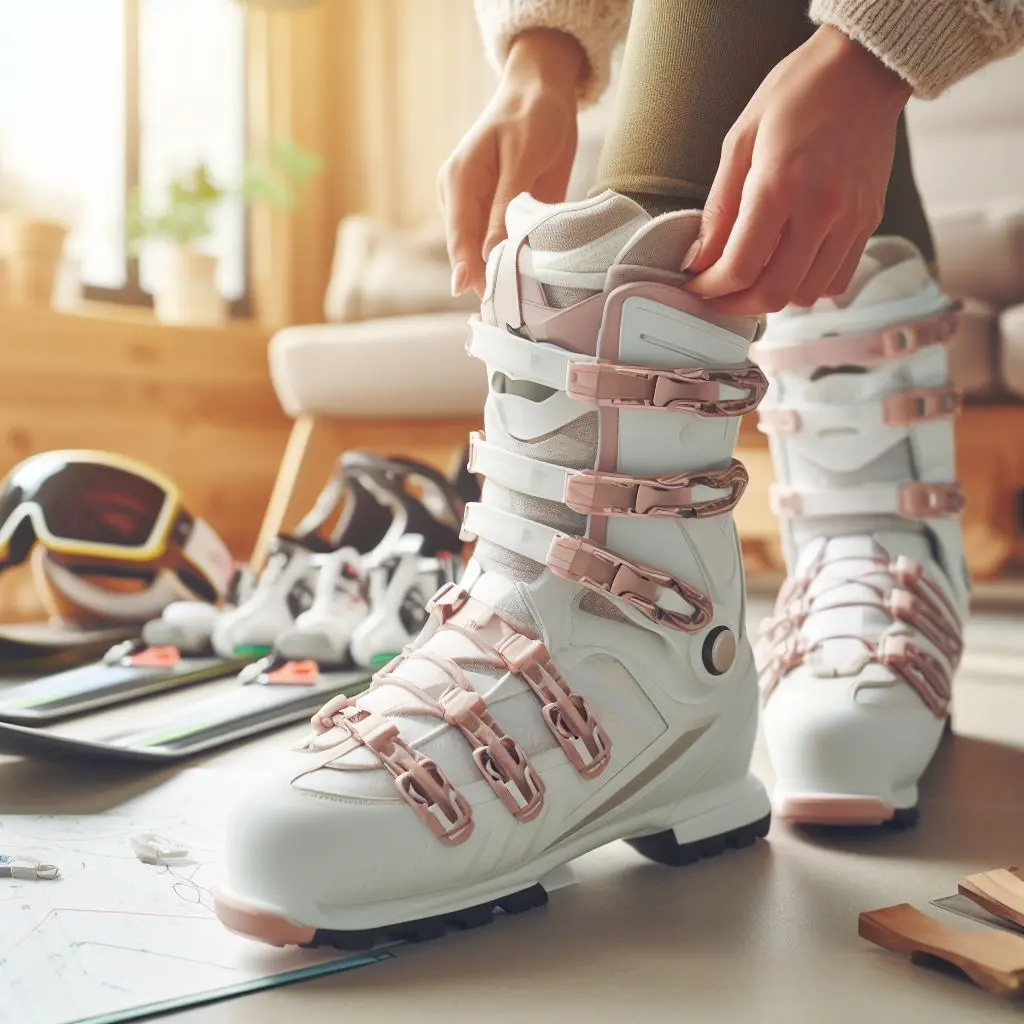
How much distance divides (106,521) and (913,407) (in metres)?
1.14

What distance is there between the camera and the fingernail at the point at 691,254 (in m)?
0.62

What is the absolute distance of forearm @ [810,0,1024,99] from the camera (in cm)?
58

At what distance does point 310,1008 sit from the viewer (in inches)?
19.6

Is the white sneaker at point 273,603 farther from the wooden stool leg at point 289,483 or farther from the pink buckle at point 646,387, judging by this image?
the pink buckle at point 646,387

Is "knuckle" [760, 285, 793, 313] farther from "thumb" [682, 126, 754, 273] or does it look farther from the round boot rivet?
the round boot rivet

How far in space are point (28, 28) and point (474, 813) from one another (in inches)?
116

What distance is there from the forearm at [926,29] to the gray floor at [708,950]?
0.44m

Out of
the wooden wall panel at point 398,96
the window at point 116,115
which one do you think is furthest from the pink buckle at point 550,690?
the wooden wall panel at point 398,96

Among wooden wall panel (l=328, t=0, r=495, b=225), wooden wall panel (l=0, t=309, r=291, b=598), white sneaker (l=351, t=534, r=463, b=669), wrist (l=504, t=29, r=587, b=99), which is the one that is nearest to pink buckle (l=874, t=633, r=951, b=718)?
wrist (l=504, t=29, r=587, b=99)

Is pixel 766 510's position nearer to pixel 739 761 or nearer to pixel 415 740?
pixel 739 761

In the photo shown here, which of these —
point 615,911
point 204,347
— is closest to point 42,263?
point 204,347

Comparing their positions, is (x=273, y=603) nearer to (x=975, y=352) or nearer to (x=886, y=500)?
(x=886, y=500)

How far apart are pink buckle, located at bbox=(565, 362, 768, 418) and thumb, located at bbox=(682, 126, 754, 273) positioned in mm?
63

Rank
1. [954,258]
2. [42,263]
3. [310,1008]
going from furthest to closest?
[42,263] < [954,258] < [310,1008]
